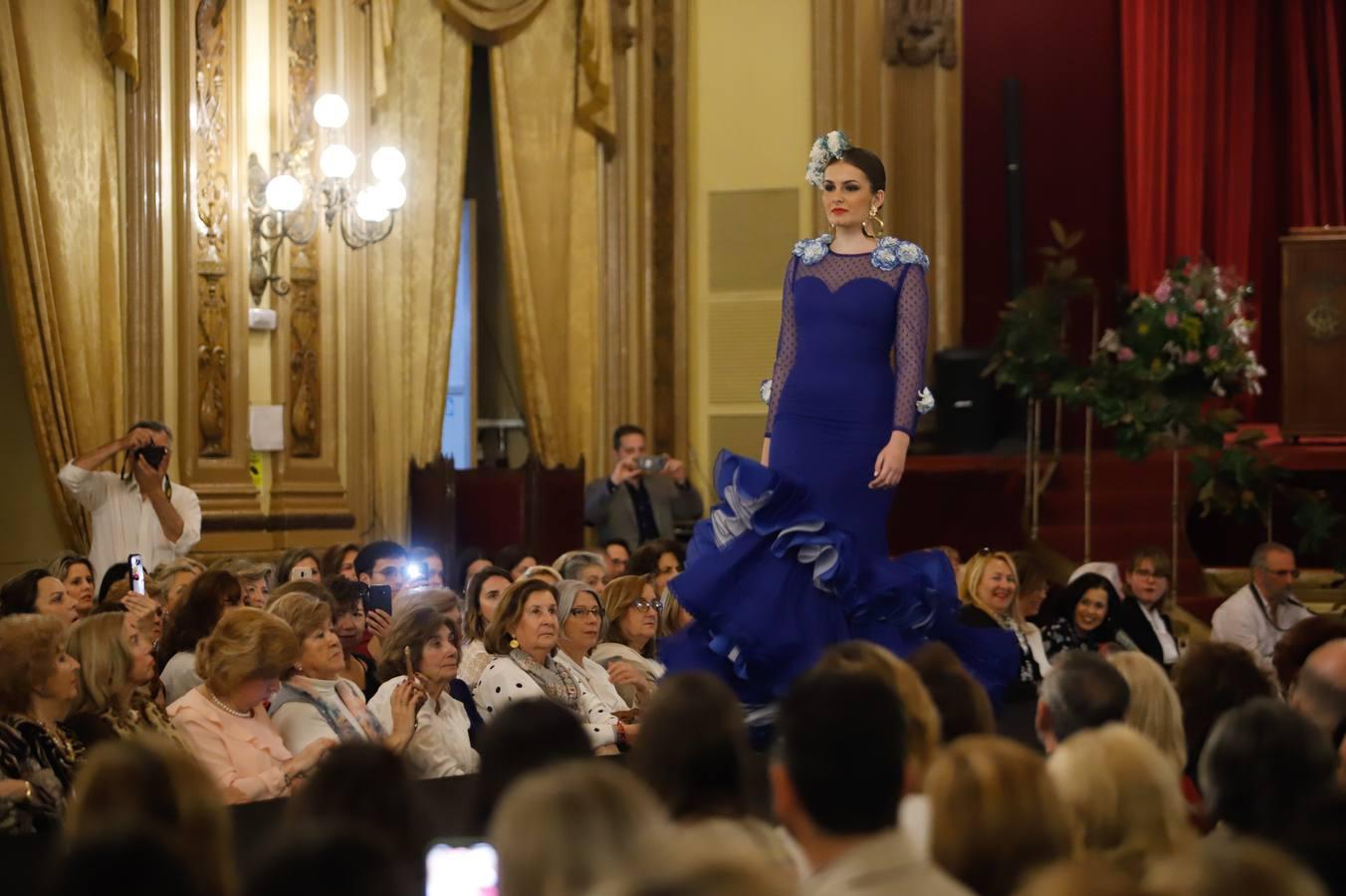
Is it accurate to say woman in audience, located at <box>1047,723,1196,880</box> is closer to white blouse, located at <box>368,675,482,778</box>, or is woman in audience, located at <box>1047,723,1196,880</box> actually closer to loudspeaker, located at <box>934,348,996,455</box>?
white blouse, located at <box>368,675,482,778</box>

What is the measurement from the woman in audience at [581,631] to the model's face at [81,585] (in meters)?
1.56

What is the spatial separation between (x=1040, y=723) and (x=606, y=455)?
304 inches

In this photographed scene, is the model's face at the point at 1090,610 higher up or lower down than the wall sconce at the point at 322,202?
lower down

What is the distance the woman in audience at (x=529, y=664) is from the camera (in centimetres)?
562

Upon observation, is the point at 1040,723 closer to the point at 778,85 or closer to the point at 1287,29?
the point at 778,85

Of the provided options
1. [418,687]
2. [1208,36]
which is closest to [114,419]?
[418,687]

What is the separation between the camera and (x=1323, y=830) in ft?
7.72

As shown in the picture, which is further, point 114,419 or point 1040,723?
point 114,419

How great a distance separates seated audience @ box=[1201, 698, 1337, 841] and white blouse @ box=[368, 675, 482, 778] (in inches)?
103

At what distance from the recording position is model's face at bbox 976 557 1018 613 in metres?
7.44

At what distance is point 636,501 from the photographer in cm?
980

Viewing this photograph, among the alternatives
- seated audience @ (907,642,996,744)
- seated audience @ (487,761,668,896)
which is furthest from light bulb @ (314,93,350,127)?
seated audience @ (487,761,668,896)

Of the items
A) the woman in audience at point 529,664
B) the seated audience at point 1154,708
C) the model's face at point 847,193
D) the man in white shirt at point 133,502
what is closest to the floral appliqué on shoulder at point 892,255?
the model's face at point 847,193

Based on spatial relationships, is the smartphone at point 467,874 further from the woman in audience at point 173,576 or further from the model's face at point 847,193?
the woman in audience at point 173,576
